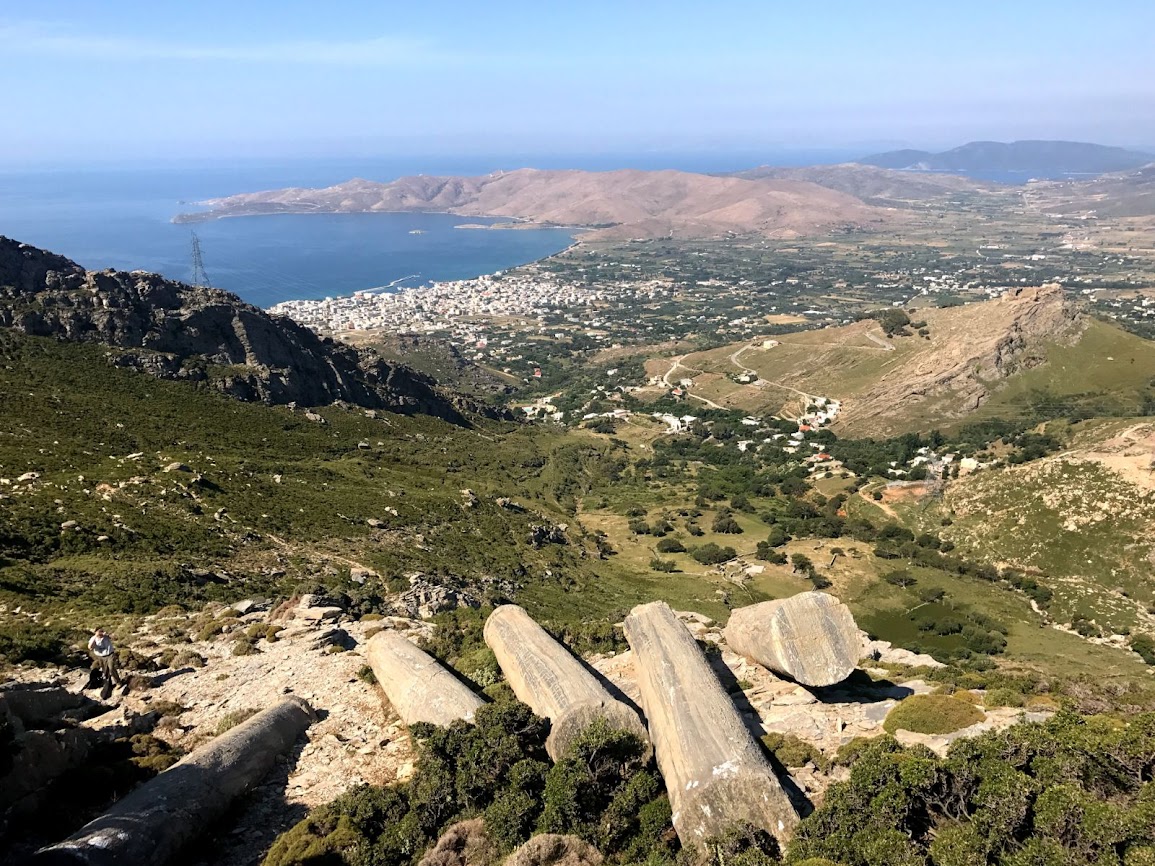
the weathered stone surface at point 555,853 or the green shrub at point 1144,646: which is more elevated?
the weathered stone surface at point 555,853

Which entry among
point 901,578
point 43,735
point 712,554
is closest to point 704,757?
point 43,735

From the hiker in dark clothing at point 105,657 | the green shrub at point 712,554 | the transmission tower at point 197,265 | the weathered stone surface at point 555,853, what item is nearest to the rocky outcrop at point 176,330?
the green shrub at point 712,554

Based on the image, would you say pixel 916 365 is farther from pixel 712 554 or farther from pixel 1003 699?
pixel 1003 699

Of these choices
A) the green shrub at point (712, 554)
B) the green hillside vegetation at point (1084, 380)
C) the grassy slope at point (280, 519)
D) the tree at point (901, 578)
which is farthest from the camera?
the green hillside vegetation at point (1084, 380)

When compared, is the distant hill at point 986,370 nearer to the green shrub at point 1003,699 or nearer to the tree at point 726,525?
the tree at point 726,525

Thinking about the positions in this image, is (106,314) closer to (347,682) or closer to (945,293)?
(347,682)

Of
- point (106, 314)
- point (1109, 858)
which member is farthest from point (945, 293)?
point (1109, 858)

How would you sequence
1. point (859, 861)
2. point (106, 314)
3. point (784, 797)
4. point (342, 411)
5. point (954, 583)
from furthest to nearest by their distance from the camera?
point (342, 411) < point (106, 314) < point (954, 583) < point (784, 797) < point (859, 861)
